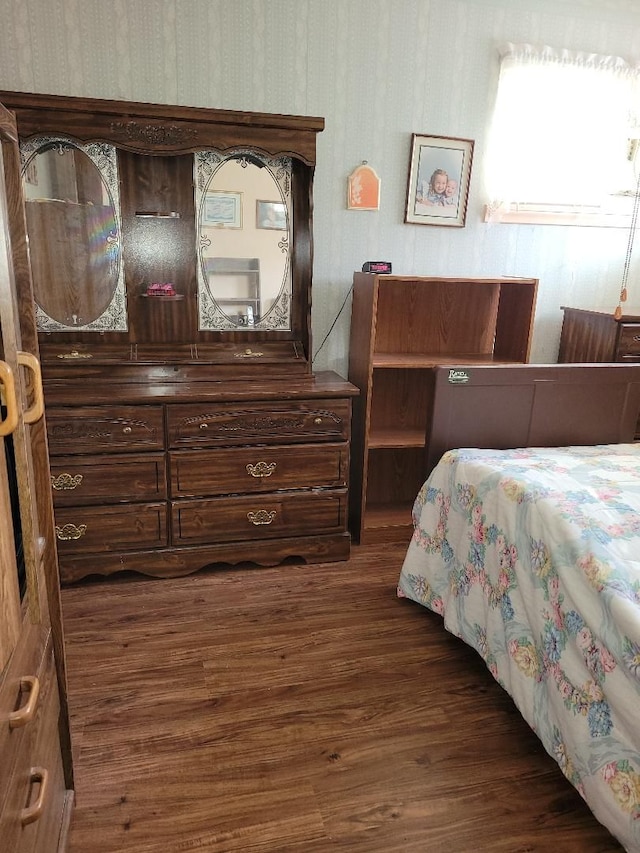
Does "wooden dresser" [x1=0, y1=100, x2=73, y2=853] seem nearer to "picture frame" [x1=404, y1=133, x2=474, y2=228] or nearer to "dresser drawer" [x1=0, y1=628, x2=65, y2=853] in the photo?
"dresser drawer" [x1=0, y1=628, x2=65, y2=853]

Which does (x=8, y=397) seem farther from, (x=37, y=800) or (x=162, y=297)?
(x=162, y=297)

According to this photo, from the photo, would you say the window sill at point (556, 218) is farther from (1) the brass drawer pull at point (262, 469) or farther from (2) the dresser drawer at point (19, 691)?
(2) the dresser drawer at point (19, 691)

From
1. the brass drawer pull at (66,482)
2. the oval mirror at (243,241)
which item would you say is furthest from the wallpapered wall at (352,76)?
the brass drawer pull at (66,482)

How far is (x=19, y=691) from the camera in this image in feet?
3.19

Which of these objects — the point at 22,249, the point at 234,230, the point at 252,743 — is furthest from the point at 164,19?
the point at 252,743

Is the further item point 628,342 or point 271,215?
point 628,342

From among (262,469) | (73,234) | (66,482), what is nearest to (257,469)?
(262,469)

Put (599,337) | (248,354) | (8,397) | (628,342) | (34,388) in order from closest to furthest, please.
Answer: (8,397)
(34,388)
(248,354)
(628,342)
(599,337)

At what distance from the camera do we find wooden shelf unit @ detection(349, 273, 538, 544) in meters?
2.84

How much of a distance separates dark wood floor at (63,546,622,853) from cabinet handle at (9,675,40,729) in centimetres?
69

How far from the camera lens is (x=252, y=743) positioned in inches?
67.8

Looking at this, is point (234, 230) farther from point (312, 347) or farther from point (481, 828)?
point (481, 828)

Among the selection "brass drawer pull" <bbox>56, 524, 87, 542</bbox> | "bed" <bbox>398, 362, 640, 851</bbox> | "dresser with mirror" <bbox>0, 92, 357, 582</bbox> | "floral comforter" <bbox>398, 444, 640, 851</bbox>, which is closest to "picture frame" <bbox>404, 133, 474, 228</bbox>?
"dresser with mirror" <bbox>0, 92, 357, 582</bbox>

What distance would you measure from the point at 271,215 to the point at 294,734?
2027 millimetres
